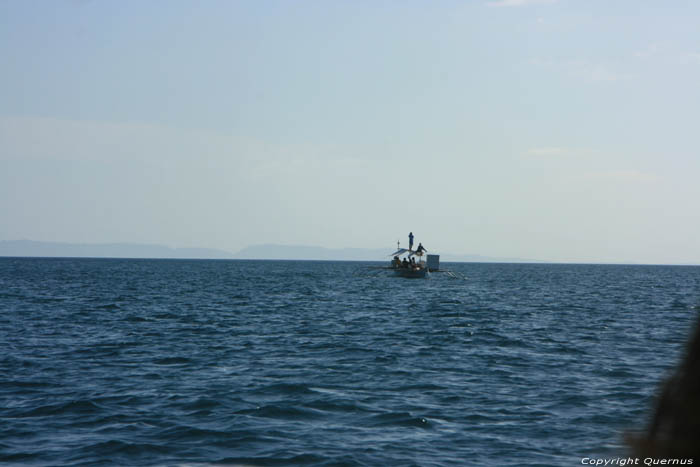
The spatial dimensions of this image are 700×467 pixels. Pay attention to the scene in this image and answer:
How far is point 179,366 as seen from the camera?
23.0 meters

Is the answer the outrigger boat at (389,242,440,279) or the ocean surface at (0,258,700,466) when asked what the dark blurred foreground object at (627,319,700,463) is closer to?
the ocean surface at (0,258,700,466)

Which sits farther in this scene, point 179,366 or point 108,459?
point 179,366

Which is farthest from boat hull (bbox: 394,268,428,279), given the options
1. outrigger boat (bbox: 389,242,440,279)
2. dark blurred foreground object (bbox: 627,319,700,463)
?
dark blurred foreground object (bbox: 627,319,700,463)

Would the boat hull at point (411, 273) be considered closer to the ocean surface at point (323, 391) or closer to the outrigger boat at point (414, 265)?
the outrigger boat at point (414, 265)

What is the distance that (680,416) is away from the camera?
1910 mm

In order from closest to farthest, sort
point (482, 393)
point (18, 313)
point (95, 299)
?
point (482, 393) → point (18, 313) → point (95, 299)

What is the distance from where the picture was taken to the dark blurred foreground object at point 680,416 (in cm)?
186

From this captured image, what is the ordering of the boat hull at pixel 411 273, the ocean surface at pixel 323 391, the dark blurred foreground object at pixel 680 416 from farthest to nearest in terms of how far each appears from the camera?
the boat hull at pixel 411 273
the ocean surface at pixel 323 391
the dark blurred foreground object at pixel 680 416

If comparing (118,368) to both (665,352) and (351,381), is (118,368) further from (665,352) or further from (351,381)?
(665,352)

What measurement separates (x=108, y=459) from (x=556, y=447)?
28.1ft

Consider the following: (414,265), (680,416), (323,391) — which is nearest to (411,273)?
(414,265)

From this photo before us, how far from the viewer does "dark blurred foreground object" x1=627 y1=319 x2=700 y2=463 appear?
186cm

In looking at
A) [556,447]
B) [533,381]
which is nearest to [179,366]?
[533,381]

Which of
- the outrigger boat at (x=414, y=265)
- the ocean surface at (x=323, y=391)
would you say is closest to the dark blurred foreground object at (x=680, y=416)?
the ocean surface at (x=323, y=391)
